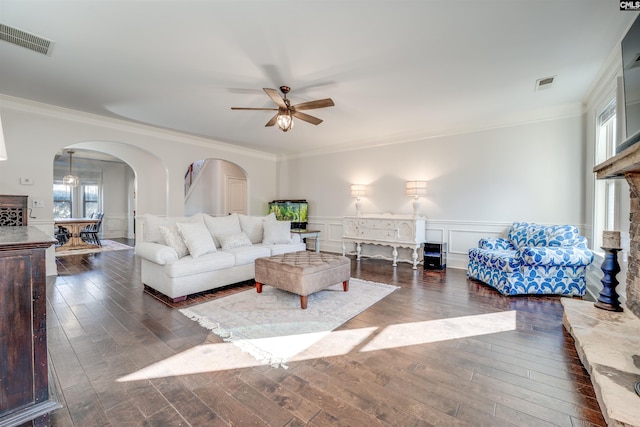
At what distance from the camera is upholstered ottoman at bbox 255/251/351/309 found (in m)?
2.96

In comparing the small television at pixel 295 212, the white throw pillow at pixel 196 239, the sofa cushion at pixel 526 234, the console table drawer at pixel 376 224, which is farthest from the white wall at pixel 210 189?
the sofa cushion at pixel 526 234

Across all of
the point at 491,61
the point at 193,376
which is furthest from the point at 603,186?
the point at 193,376

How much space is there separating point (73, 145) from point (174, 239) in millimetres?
3932

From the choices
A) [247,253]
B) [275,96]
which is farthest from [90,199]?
[275,96]

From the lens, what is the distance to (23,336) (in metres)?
1.36

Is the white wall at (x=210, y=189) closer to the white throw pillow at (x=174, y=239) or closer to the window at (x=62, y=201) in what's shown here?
the window at (x=62, y=201)

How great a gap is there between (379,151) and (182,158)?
171 inches

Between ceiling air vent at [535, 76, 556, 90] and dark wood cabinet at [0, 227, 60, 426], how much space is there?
4936 mm

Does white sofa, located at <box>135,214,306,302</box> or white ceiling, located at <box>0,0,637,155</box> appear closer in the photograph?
white ceiling, located at <box>0,0,637,155</box>

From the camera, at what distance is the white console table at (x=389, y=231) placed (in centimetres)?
Result: 519

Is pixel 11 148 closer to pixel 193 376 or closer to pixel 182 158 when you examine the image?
pixel 182 158

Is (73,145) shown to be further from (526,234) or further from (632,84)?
(526,234)

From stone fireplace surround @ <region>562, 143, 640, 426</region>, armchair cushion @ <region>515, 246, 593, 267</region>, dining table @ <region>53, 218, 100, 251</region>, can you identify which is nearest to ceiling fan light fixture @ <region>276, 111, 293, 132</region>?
stone fireplace surround @ <region>562, 143, 640, 426</region>

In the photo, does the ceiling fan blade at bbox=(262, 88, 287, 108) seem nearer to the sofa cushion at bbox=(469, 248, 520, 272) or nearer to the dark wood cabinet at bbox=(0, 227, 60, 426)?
the dark wood cabinet at bbox=(0, 227, 60, 426)
